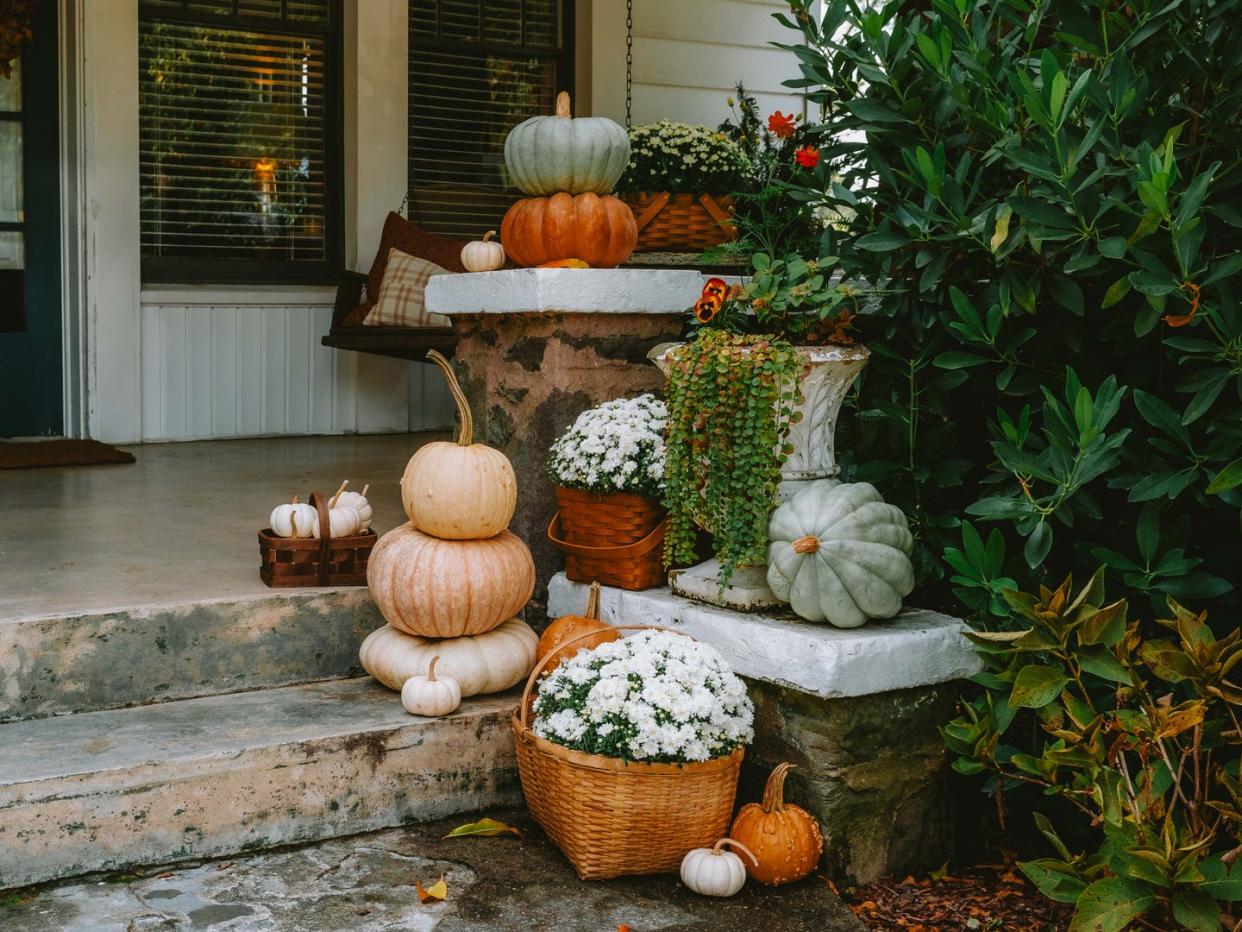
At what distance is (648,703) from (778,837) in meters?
0.36

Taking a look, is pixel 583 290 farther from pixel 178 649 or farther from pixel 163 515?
pixel 163 515

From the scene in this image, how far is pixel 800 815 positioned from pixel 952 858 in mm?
471

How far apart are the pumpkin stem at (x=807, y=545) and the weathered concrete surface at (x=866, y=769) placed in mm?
304

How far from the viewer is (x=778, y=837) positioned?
267cm

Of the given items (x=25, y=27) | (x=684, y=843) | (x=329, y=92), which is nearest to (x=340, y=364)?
(x=329, y=92)

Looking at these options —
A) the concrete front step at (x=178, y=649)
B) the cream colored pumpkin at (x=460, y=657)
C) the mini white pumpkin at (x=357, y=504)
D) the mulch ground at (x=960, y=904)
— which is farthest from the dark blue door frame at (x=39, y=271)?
the mulch ground at (x=960, y=904)

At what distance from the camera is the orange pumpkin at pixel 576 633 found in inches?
121

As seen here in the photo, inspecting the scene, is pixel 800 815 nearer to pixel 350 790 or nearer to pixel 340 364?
pixel 350 790

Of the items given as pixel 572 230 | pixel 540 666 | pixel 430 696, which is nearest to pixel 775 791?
pixel 540 666

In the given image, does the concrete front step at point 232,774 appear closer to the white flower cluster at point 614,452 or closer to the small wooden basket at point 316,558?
the small wooden basket at point 316,558

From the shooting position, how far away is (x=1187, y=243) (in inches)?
91.2

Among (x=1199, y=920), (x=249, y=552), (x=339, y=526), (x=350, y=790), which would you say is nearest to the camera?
(x=1199, y=920)

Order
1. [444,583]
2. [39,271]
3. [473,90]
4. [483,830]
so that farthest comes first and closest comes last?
[473,90]
[39,271]
[444,583]
[483,830]

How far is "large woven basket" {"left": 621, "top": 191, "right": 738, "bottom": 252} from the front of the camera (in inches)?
168
